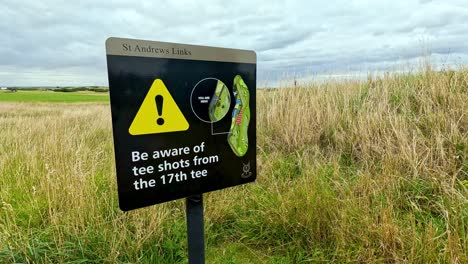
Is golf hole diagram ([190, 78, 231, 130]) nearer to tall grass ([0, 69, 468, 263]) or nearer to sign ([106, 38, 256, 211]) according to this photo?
sign ([106, 38, 256, 211])

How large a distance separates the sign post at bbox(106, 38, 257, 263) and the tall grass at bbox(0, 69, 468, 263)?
28.0 inches

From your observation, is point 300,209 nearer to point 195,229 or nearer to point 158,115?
point 195,229

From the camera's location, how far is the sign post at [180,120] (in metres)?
1.10

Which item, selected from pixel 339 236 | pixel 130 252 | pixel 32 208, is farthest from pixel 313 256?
pixel 32 208

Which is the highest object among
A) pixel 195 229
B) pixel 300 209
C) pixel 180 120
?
pixel 180 120

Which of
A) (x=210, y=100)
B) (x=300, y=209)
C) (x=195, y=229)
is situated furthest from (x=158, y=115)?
(x=300, y=209)

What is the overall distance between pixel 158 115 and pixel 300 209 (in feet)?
4.50

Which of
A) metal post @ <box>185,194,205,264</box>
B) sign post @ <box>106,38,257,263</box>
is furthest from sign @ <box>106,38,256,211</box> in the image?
metal post @ <box>185,194,205,264</box>

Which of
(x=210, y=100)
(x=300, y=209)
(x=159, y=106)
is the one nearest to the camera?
(x=159, y=106)

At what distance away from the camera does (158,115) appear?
1.17 meters

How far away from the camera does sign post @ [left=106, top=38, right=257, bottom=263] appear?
1.10 meters

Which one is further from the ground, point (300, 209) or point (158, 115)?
point (158, 115)

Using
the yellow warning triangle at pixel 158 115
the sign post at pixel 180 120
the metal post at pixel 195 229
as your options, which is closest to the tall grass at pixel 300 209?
the metal post at pixel 195 229

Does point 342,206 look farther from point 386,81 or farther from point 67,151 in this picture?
point 386,81
